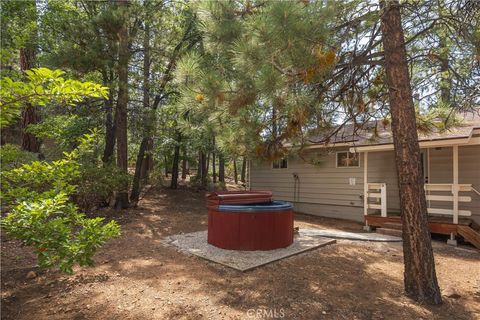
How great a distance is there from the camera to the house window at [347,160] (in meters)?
10.6

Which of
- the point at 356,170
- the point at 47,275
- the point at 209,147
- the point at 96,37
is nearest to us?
the point at 47,275

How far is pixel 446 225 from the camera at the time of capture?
7.43 metres

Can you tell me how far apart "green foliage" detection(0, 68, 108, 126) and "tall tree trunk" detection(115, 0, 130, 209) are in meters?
6.15

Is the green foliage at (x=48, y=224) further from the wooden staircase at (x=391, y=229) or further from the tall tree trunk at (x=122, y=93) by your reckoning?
the wooden staircase at (x=391, y=229)

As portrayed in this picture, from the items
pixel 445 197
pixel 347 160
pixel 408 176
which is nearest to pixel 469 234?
pixel 445 197

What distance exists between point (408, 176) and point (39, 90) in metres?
4.00

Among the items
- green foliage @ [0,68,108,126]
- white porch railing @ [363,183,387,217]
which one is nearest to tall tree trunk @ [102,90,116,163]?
green foliage @ [0,68,108,126]

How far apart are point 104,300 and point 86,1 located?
9016 mm

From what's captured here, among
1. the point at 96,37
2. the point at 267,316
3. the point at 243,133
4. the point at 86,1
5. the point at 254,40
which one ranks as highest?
the point at 86,1

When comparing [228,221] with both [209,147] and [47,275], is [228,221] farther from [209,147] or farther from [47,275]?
[209,147]

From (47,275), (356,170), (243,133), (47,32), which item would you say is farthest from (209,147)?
(47,275)

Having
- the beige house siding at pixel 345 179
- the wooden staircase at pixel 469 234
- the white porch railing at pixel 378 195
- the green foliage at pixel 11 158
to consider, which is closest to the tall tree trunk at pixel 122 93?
the beige house siding at pixel 345 179

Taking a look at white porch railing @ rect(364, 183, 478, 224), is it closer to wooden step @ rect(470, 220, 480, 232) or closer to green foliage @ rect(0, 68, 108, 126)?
wooden step @ rect(470, 220, 480, 232)

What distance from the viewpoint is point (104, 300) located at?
3.69 metres
